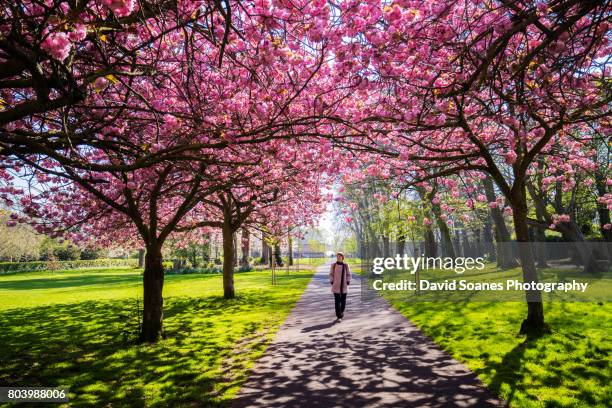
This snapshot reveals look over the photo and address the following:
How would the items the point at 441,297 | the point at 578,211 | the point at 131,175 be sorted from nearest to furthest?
the point at 131,175 < the point at 441,297 < the point at 578,211

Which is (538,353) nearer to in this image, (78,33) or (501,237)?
(78,33)

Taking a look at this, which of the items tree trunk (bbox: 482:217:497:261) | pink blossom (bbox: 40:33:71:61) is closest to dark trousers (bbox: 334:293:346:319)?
pink blossom (bbox: 40:33:71:61)

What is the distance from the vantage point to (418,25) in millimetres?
6523

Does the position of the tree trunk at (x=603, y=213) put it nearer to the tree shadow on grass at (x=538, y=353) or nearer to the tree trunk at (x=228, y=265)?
the tree shadow on grass at (x=538, y=353)

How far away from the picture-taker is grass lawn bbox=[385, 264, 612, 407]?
218 inches

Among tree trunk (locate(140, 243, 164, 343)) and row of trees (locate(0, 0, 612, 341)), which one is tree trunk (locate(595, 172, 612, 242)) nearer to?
row of trees (locate(0, 0, 612, 341))

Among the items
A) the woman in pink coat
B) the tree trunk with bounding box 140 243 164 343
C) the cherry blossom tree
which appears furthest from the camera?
the woman in pink coat

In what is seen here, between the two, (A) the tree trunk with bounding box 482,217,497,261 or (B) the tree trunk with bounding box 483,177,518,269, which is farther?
(A) the tree trunk with bounding box 482,217,497,261

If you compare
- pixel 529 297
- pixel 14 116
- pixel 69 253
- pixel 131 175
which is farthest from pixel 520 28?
pixel 69 253

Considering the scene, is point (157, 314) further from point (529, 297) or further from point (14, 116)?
point (529, 297)

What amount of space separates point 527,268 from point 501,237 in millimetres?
18042

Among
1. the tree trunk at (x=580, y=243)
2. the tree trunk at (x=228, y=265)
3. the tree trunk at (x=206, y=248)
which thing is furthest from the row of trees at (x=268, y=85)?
the tree trunk at (x=206, y=248)

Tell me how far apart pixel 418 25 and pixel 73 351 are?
9.35 m

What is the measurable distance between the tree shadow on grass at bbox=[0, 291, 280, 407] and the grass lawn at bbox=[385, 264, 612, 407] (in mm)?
3951
